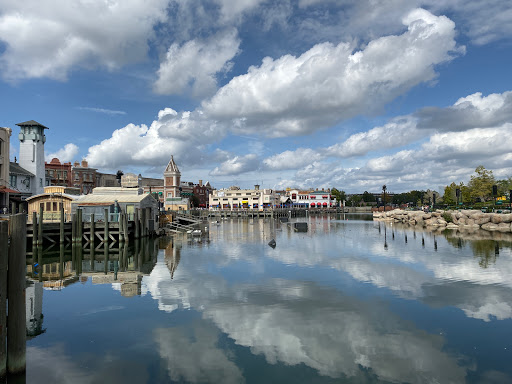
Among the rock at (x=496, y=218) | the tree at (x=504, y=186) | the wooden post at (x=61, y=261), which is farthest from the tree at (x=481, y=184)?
the wooden post at (x=61, y=261)

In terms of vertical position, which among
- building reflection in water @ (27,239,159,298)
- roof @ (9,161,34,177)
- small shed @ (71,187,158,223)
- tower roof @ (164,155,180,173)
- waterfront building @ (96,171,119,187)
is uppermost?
tower roof @ (164,155,180,173)

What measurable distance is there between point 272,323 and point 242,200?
141m

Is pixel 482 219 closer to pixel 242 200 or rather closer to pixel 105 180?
pixel 242 200

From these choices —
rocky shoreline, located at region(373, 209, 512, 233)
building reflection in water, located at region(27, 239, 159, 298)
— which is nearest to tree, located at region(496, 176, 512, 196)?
rocky shoreline, located at region(373, 209, 512, 233)

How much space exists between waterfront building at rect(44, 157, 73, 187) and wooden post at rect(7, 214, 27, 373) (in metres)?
96.7

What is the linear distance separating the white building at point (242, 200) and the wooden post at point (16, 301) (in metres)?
143

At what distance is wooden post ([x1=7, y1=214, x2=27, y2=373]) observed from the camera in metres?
9.11

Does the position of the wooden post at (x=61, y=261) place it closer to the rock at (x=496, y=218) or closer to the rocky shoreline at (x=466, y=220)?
the rocky shoreline at (x=466, y=220)

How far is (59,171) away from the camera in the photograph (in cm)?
9631

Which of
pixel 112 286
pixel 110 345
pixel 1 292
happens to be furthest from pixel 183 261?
pixel 1 292

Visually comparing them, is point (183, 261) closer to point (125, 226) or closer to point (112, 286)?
point (112, 286)

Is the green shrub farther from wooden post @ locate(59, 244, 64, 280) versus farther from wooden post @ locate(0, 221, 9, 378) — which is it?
wooden post @ locate(0, 221, 9, 378)

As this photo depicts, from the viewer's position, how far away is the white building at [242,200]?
154 metres

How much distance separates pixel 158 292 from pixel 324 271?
1185 centimetres
